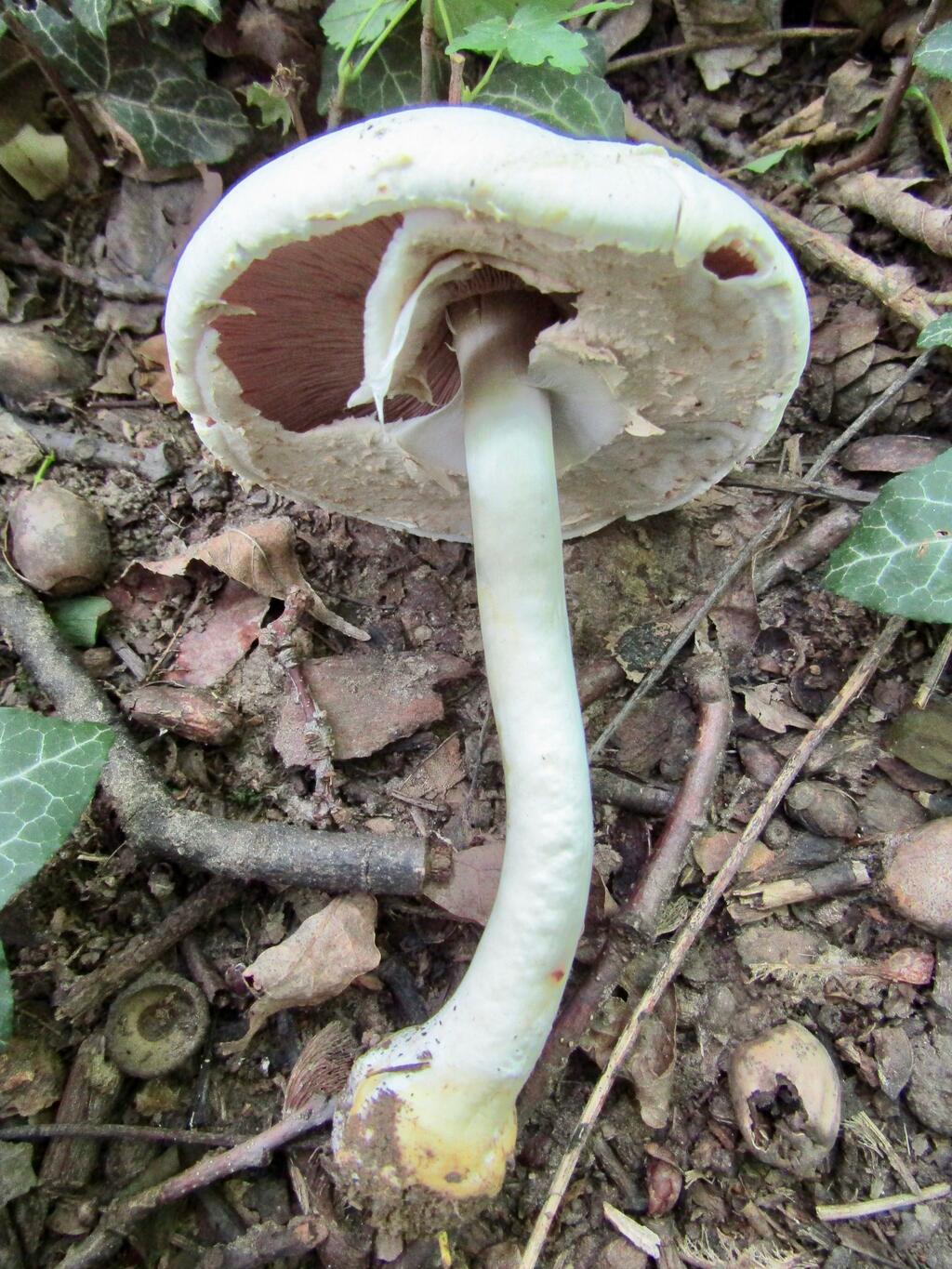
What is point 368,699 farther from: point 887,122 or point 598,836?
point 887,122

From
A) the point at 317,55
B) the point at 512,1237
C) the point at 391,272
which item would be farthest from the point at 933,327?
the point at 512,1237

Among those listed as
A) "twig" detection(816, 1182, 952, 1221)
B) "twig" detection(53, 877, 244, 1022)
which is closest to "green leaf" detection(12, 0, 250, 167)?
"twig" detection(53, 877, 244, 1022)

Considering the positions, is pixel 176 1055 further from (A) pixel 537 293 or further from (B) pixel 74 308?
(B) pixel 74 308

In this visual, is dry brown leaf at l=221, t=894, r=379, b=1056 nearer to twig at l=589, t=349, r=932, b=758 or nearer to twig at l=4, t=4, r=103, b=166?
twig at l=589, t=349, r=932, b=758

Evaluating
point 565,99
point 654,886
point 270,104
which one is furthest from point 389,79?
point 654,886

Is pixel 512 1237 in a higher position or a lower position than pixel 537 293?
lower
